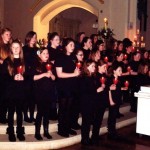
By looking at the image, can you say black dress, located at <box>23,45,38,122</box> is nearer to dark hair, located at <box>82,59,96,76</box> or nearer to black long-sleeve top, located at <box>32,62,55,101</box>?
black long-sleeve top, located at <box>32,62,55,101</box>

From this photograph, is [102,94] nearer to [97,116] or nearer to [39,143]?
[97,116]

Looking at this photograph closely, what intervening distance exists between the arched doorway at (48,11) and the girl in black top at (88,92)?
28.0 feet

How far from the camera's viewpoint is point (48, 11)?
14.6 m

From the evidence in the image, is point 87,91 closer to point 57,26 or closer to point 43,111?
point 43,111

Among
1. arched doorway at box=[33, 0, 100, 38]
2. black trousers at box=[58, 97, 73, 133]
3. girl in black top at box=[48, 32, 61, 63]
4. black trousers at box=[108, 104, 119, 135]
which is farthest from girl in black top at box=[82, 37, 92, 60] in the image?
arched doorway at box=[33, 0, 100, 38]

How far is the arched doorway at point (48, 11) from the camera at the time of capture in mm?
14000

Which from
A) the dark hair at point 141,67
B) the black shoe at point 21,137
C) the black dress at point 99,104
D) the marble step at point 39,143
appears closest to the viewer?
the marble step at point 39,143

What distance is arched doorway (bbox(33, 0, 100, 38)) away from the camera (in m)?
14.0

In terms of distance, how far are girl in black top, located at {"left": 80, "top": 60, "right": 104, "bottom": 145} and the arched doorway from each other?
8.52 metres

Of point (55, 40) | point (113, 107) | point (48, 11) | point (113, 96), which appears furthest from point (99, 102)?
point (48, 11)

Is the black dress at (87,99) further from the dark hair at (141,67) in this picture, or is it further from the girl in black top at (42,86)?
the dark hair at (141,67)

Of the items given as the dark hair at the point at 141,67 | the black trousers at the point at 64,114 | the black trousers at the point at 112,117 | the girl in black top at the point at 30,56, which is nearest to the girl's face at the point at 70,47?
the girl in black top at the point at 30,56

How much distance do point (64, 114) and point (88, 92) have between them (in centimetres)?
57

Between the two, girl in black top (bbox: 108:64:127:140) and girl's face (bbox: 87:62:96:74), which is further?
girl in black top (bbox: 108:64:127:140)
